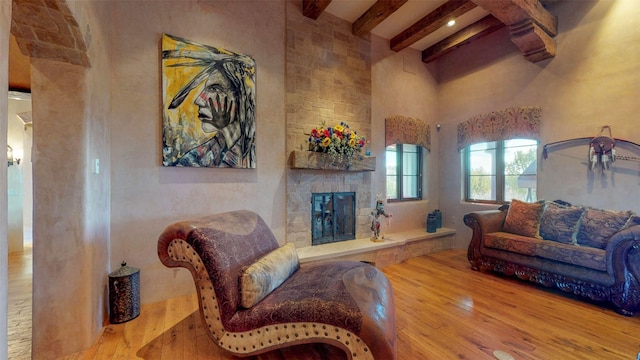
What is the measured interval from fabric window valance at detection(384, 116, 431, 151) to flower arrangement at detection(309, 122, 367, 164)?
0.85m

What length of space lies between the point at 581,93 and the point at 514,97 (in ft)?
2.40

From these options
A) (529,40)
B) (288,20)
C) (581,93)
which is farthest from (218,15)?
(581,93)

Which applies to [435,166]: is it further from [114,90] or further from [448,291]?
[114,90]

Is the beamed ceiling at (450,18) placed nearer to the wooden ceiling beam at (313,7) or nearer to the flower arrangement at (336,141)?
the wooden ceiling beam at (313,7)

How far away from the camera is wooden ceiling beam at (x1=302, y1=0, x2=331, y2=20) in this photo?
3125 millimetres

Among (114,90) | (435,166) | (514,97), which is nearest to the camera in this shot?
(114,90)

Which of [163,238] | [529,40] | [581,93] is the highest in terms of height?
[529,40]

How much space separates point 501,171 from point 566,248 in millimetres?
1737

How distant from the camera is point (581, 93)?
3246 mm

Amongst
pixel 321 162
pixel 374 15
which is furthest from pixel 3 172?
pixel 374 15

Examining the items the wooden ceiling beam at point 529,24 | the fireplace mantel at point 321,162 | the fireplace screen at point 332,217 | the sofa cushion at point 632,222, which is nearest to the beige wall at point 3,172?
the fireplace mantel at point 321,162

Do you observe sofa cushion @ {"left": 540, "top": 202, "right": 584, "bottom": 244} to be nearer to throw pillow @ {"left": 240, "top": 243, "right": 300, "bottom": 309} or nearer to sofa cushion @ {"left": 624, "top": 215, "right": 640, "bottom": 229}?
sofa cushion @ {"left": 624, "top": 215, "right": 640, "bottom": 229}

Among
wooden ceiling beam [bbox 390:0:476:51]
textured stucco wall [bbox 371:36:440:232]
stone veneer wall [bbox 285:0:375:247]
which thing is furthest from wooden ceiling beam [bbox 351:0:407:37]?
wooden ceiling beam [bbox 390:0:476:51]

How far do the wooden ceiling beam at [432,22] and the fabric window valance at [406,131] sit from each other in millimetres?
1187
